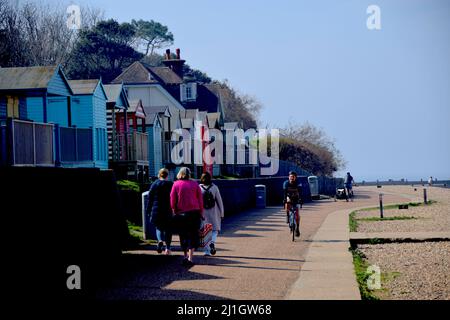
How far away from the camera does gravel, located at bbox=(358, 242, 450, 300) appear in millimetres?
12320

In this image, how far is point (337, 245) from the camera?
750 inches

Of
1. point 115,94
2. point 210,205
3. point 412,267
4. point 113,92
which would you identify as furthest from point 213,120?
point 412,267

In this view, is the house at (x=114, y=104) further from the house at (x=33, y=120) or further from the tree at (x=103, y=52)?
the tree at (x=103, y=52)

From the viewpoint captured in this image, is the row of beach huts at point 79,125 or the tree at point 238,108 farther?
the tree at point 238,108

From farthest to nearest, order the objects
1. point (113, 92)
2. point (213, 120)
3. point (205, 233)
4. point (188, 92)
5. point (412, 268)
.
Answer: point (188, 92) → point (213, 120) → point (113, 92) → point (205, 233) → point (412, 268)

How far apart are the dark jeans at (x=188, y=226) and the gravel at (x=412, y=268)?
350 centimetres

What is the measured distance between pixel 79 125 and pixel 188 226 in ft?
67.8

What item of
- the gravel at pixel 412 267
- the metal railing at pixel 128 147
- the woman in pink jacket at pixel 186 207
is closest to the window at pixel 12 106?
the metal railing at pixel 128 147

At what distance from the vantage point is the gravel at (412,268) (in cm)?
1232

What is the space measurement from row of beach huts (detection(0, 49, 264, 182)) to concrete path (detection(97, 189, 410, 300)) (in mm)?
6794

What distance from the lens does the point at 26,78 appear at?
27.7 metres

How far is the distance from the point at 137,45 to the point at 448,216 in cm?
6909

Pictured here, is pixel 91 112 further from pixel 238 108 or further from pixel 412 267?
pixel 238 108

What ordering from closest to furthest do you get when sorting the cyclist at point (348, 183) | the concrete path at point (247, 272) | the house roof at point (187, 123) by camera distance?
the concrete path at point (247, 272), the cyclist at point (348, 183), the house roof at point (187, 123)
